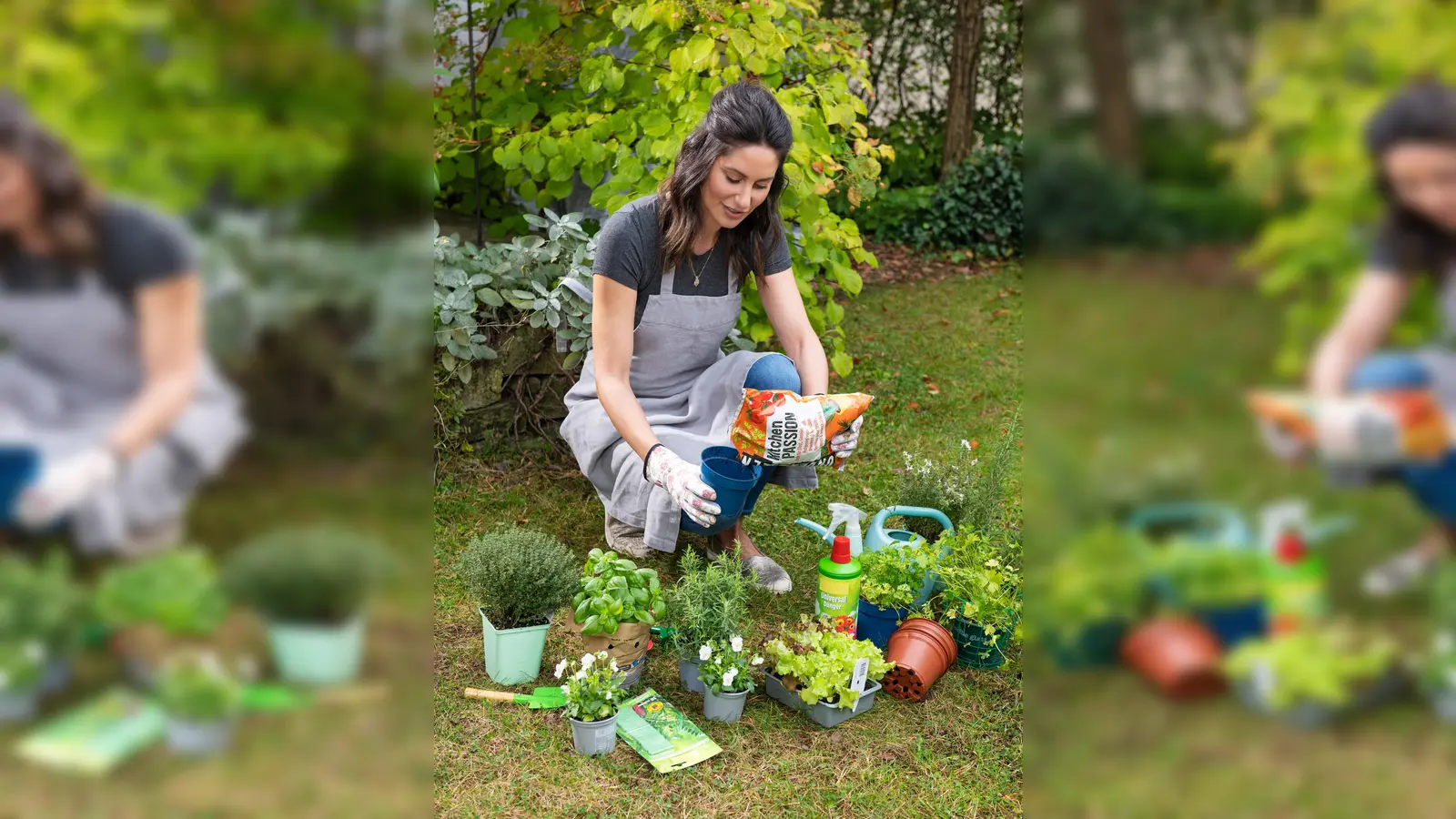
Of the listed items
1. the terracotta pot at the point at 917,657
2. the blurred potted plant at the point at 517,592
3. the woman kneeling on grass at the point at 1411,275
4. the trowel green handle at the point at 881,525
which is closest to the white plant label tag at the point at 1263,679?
the woman kneeling on grass at the point at 1411,275

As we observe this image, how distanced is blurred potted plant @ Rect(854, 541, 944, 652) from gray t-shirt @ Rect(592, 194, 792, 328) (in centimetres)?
108

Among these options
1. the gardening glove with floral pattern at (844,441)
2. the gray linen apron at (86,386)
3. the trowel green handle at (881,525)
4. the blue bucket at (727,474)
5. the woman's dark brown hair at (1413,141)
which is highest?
the woman's dark brown hair at (1413,141)

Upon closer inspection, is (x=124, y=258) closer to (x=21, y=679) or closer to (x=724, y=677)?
(x=21, y=679)

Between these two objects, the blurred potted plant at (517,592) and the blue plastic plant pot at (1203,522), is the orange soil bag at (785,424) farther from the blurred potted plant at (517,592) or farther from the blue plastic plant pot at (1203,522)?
the blue plastic plant pot at (1203,522)

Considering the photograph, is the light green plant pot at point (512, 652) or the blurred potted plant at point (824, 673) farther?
the light green plant pot at point (512, 652)

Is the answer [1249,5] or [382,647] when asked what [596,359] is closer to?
[382,647]

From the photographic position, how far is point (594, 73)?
4457mm

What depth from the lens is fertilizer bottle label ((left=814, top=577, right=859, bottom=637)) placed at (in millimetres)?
2961

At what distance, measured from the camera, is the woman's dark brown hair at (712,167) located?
2.90 meters

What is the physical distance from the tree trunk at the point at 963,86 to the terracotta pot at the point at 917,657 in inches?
287

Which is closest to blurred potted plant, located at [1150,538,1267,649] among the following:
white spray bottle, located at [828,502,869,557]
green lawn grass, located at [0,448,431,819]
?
green lawn grass, located at [0,448,431,819]

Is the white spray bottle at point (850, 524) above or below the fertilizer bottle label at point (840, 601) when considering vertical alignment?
above

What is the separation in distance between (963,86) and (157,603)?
31.6 feet

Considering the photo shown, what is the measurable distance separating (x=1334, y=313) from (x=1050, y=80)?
0.25m
